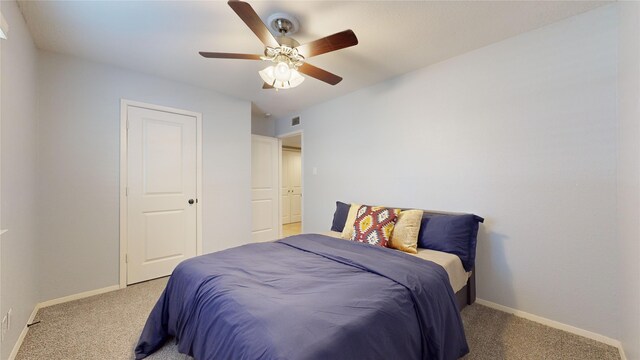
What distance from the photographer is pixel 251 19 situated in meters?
1.44

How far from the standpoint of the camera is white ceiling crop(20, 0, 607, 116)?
174cm

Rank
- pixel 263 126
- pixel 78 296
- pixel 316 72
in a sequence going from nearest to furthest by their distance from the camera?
1. pixel 316 72
2. pixel 78 296
3. pixel 263 126

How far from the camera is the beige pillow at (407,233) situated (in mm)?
2115

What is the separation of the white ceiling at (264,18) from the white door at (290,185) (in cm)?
377

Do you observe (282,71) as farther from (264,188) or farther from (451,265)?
(264,188)

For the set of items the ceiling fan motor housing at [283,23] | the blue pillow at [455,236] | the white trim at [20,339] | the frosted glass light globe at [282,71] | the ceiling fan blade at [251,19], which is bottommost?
the white trim at [20,339]

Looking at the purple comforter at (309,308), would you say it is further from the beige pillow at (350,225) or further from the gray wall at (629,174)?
the gray wall at (629,174)

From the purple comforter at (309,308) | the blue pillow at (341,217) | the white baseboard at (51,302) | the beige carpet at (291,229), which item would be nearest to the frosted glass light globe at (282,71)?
the purple comforter at (309,308)

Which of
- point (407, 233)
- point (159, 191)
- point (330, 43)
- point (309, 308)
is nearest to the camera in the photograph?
point (309, 308)

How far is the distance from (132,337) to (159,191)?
157 centimetres

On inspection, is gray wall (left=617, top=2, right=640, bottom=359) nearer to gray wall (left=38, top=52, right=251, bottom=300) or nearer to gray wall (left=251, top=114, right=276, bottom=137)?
gray wall (left=38, top=52, right=251, bottom=300)

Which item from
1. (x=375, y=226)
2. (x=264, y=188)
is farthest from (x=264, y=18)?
(x=264, y=188)

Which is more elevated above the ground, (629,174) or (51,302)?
(629,174)

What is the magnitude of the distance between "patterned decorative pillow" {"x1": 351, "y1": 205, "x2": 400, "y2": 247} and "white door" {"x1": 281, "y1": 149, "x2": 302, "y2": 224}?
13.3 ft
